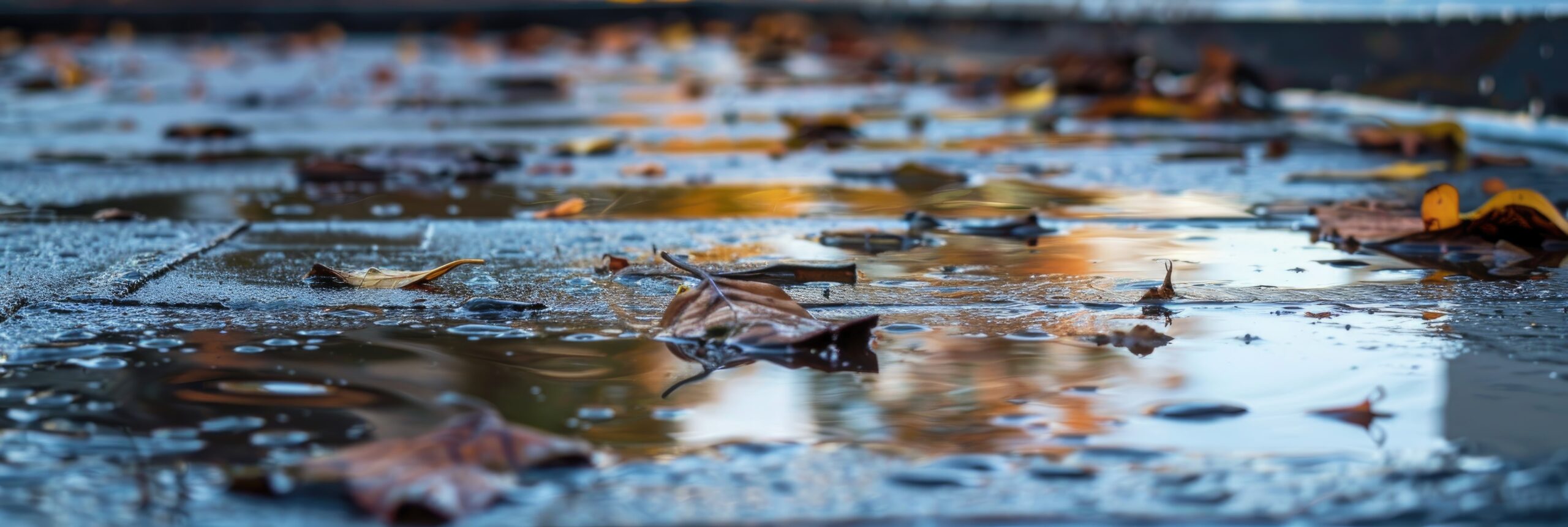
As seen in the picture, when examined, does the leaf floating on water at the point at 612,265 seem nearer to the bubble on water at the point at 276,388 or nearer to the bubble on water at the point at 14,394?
the bubble on water at the point at 276,388

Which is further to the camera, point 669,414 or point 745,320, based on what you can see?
point 745,320

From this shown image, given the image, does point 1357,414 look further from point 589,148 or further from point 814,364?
point 589,148

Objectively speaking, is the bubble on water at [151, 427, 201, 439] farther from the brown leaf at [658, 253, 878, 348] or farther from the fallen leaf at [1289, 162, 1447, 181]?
the fallen leaf at [1289, 162, 1447, 181]

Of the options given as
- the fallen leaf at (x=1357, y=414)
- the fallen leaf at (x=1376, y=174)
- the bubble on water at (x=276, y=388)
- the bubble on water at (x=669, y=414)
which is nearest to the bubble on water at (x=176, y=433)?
the bubble on water at (x=276, y=388)

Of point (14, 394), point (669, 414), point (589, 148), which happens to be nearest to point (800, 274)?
point (669, 414)

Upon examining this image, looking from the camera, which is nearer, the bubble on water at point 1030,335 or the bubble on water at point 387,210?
the bubble on water at point 1030,335

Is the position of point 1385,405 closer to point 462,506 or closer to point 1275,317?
point 1275,317

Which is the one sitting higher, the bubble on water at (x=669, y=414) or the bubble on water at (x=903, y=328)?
the bubble on water at (x=903, y=328)

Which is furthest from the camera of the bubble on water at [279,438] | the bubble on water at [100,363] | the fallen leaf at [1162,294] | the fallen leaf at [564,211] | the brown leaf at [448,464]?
the fallen leaf at [564,211]
